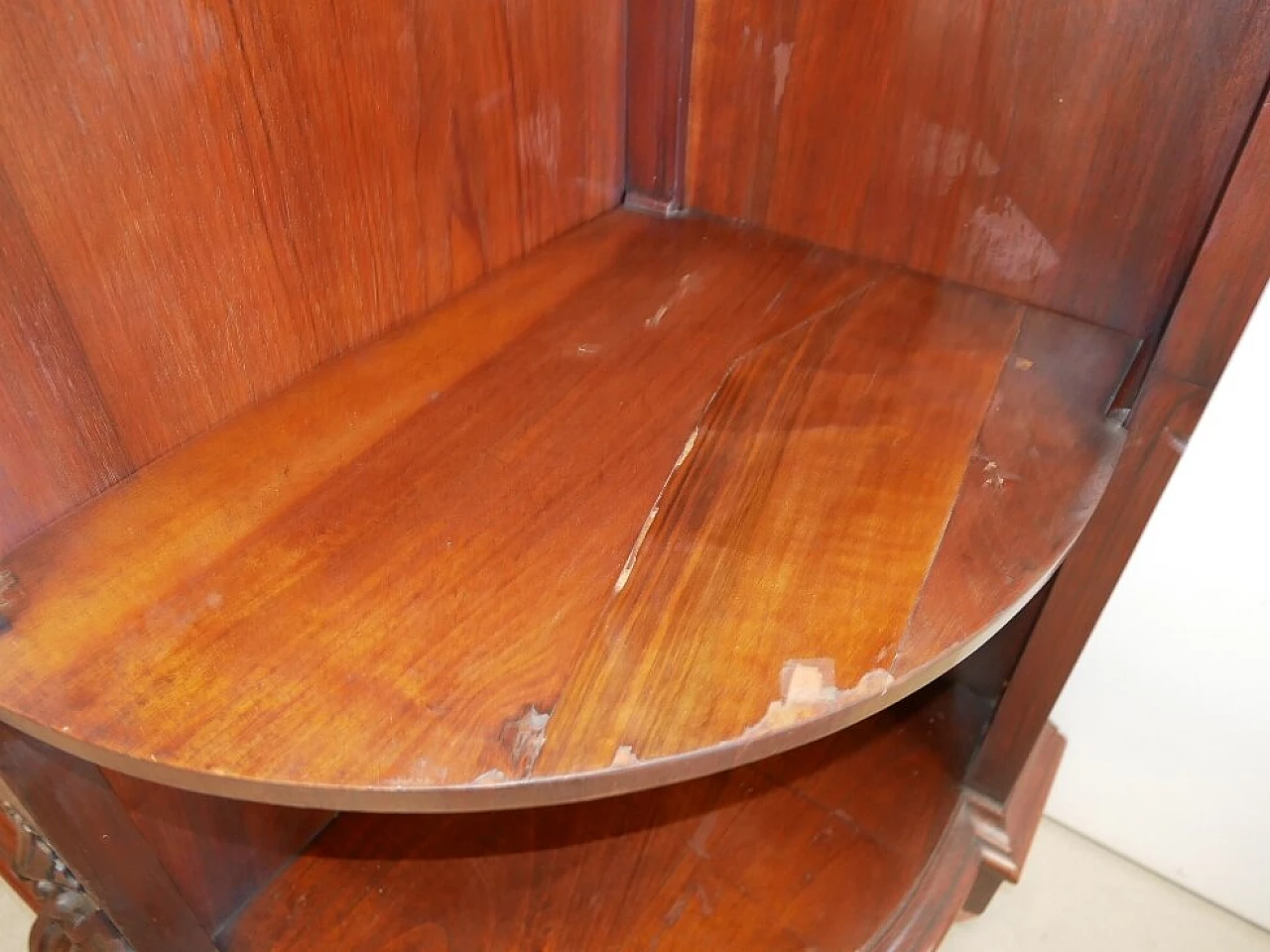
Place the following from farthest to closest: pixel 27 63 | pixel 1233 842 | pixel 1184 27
Answer: pixel 1233 842
pixel 1184 27
pixel 27 63

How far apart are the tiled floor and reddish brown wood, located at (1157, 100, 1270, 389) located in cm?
67

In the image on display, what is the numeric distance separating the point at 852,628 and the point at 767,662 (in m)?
0.04

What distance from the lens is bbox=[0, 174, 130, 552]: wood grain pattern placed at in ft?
1.22

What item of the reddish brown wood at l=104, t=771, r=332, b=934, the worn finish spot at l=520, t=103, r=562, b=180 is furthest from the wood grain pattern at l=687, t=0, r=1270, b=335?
the reddish brown wood at l=104, t=771, r=332, b=934

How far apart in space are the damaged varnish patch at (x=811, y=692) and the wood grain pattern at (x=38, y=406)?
0.32 meters

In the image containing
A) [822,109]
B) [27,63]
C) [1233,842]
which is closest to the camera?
[27,63]

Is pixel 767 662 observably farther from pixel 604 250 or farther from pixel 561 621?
pixel 604 250

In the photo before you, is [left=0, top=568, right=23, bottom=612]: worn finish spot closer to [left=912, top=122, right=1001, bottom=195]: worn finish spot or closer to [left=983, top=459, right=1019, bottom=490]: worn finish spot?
[left=983, top=459, right=1019, bottom=490]: worn finish spot

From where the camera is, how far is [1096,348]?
1.82ft

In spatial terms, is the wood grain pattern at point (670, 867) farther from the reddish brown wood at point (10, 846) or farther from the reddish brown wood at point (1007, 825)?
the reddish brown wood at point (10, 846)

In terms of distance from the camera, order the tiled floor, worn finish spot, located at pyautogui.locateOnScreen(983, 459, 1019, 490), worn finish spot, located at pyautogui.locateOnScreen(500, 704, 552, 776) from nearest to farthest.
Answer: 1. worn finish spot, located at pyautogui.locateOnScreen(500, 704, 552, 776)
2. worn finish spot, located at pyautogui.locateOnScreen(983, 459, 1019, 490)
3. the tiled floor

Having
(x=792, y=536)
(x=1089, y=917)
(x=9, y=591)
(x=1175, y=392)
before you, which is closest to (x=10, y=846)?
(x=9, y=591)

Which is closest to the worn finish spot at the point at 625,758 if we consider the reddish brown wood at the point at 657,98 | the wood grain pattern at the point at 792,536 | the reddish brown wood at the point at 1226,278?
the wood grain pattern at the point at 792,536

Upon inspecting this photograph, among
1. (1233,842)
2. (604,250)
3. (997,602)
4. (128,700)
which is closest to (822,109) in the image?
(604,250)
